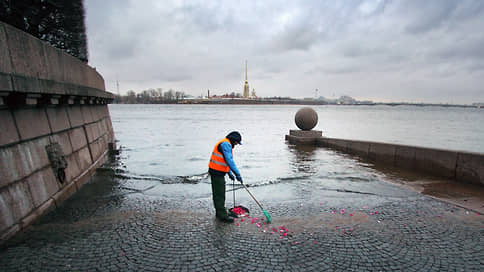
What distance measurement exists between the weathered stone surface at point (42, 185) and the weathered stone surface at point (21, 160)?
127 millimetres

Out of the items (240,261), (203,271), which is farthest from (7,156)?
(240,261)

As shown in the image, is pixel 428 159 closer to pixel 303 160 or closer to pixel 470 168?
pixel 470 168

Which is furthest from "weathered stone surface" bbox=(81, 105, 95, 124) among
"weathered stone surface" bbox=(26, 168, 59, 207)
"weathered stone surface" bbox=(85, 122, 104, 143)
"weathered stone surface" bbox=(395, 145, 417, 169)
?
"weathered stone surface" bbox=(395, 145, 417, 169)

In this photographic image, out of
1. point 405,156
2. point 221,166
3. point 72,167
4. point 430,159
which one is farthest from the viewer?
point 405,156

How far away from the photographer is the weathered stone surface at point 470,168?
23.6ft

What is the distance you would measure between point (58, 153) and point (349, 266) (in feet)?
19.2

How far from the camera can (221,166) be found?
16.5 feet

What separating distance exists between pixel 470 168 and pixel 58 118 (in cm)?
1023

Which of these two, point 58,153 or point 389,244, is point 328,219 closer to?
point 389,244

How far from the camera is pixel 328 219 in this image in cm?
523

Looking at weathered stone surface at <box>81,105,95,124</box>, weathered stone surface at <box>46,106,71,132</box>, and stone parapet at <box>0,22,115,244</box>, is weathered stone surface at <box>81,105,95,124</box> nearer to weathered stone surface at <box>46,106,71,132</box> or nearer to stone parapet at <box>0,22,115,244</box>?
stone parapet at <box>0,22,115,244</box>

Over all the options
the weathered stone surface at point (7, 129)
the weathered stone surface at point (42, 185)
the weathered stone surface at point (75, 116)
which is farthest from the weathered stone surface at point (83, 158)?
the weathered stone surface at point (7, 129)

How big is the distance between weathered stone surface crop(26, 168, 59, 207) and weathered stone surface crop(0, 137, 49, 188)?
13 centimetres

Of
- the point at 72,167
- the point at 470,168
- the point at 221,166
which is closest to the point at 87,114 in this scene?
the point at 72,167
